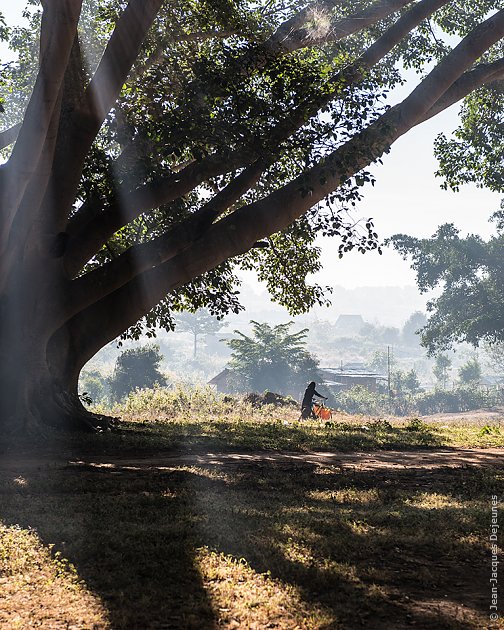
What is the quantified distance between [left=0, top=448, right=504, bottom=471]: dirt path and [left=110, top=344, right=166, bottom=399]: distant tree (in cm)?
5071

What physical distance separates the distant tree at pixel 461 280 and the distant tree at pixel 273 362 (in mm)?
20413

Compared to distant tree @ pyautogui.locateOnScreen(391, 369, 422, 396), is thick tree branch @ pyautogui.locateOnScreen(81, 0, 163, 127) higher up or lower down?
higher up

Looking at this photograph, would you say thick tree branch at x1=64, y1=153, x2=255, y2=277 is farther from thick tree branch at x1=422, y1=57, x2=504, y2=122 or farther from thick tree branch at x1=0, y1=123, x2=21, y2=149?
thick tree branch at x1=422, y1=57, x2=504, y2=122

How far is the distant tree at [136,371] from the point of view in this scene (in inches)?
2416

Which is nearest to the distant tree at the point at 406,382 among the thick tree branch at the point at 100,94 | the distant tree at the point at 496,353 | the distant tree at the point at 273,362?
the distant tree at the point at 496,353

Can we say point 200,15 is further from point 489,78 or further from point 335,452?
point 335,452

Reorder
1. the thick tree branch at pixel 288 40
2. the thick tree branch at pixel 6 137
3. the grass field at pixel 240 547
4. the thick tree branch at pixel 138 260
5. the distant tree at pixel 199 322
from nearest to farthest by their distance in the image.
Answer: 1. the grass field at pixel 240 547
2. the thick tree branch at pixel 6 137
3. the thick tree branch at pixel 138 260
4. the thick tree branch at pixel 288 40
5. the distant tree at pixel 199 322

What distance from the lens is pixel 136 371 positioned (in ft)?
203

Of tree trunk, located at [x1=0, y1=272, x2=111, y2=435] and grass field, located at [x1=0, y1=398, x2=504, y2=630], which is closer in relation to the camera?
grass field, located at [x1=0, y1=398, x2=504, y2=630]

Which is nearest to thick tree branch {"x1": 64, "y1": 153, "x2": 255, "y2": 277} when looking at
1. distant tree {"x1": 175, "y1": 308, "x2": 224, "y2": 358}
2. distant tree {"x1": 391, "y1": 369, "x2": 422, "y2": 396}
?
distant tree {"x1": 391, "y1": 369, "x2": 422, "y2": 396}

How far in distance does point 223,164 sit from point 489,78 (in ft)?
19.7

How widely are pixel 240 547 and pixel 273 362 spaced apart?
64.9 meters

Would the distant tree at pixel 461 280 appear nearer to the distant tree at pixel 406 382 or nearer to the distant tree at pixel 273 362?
the distant tree at pixel 273 362

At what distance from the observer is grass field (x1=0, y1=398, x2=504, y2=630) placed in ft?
12.9
